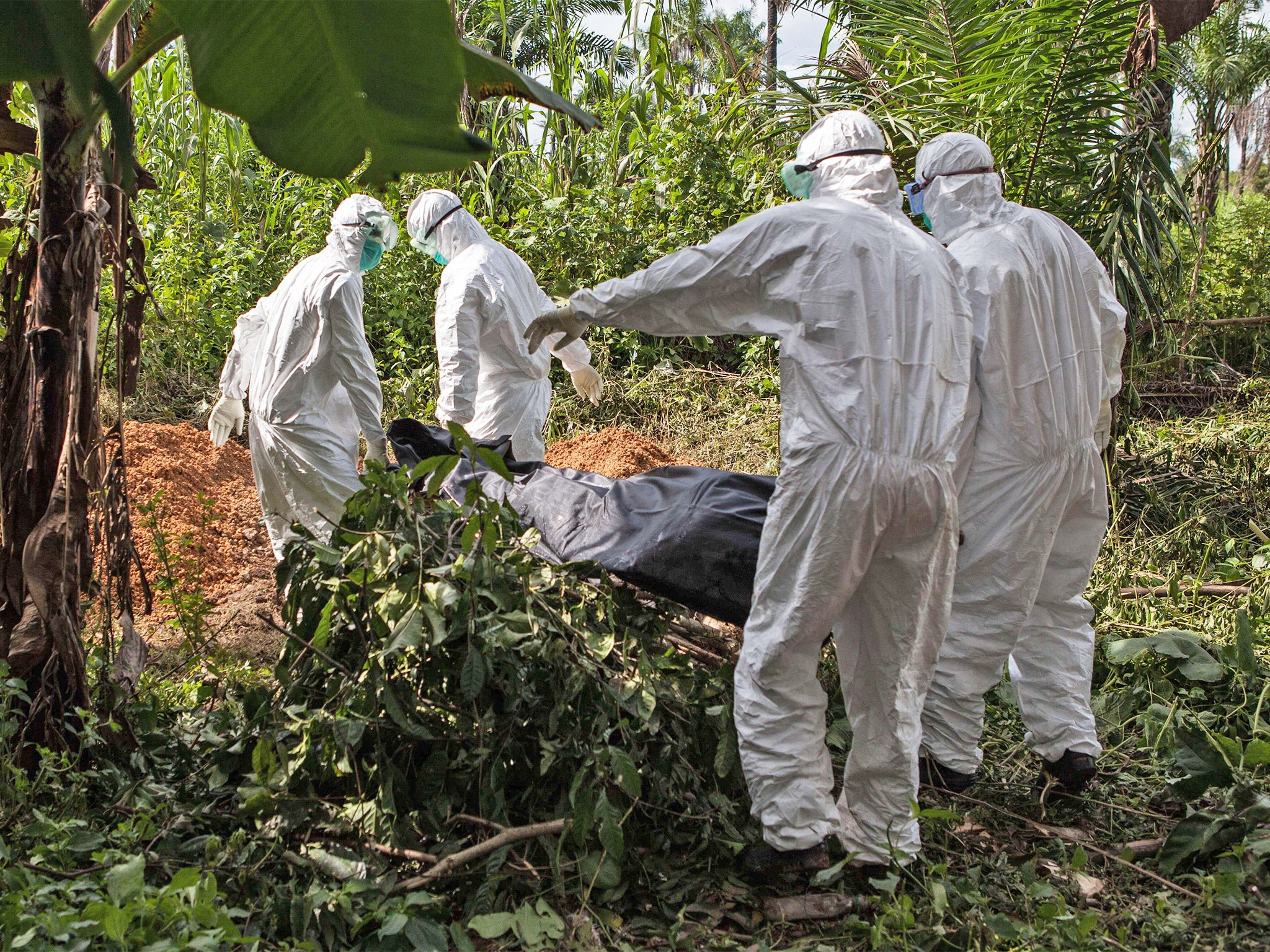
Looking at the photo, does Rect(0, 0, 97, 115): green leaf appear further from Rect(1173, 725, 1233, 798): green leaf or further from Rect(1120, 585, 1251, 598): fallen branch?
Rect(1120, 585, 1251, 598): fallen branch

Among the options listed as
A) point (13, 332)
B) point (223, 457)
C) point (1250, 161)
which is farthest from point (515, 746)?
point (1250, 161)

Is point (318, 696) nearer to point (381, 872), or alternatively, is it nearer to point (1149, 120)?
point (381, 872)

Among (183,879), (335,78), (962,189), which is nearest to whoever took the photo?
(335,78)

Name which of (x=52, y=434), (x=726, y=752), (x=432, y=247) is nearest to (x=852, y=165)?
(x=726, y=752)

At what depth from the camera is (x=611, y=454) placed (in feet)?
19.3

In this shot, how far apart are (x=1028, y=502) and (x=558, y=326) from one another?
1522mm

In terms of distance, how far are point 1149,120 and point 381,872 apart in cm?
534

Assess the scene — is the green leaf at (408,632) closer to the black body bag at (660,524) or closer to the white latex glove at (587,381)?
the black body bag at (660,524)

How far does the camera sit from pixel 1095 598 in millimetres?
4562

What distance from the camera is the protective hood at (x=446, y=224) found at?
4.86 meters

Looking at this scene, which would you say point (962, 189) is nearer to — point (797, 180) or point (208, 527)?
point (797, 180)

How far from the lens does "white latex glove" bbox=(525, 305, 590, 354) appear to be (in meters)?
2.86

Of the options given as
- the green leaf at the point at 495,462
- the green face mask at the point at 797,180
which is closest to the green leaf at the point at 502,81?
the green leaf at the point at 495,462

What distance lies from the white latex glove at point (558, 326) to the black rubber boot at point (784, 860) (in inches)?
57.1
